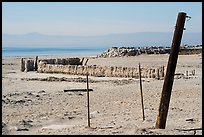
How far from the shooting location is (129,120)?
1253 cm

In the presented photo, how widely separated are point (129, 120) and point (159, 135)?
267 centimetres

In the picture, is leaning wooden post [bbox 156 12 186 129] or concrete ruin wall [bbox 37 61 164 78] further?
concrete ruin wall [bbox 37 61 164 78]

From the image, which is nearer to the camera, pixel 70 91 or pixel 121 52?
pixel 70 91

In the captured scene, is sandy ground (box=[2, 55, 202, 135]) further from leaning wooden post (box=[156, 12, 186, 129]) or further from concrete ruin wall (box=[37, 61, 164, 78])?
concrete ruin wall (box=[37, 61, 164, 78])

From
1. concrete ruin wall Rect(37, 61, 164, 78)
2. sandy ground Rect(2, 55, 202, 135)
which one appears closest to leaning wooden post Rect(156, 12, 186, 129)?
sandy ground Rect(2, 55, 202, 135)

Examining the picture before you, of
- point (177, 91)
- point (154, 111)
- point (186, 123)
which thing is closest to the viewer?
point (186, 123)

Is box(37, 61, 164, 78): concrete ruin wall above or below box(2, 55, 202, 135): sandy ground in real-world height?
above

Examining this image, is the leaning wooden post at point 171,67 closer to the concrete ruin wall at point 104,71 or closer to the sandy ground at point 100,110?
the sandy ground at point 100,110

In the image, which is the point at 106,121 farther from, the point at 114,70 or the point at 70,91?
the point at 114,70

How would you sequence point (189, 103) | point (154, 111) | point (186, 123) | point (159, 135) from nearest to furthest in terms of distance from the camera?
point (159, 135) → point (186, 123) → point (154, 111) → point (189, 103)

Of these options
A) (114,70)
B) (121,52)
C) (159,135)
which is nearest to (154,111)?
(159,135)

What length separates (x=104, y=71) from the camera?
29922 millimetres

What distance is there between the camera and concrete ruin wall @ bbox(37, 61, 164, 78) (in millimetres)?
27469

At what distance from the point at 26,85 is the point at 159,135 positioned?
15.7 metres
